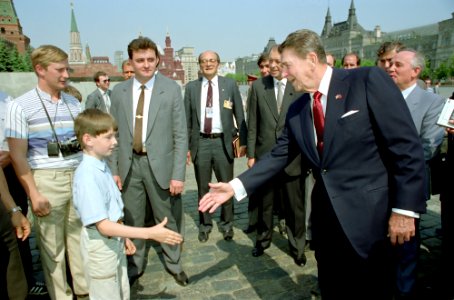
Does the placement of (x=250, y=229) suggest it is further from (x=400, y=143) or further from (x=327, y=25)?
(x=327, y=25)

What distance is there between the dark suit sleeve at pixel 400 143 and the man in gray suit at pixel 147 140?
2.15 m

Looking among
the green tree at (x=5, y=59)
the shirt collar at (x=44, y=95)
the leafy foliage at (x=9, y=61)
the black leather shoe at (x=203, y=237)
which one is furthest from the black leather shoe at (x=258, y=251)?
the green tree at (x=5, y=59)

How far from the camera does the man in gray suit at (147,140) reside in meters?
3.52

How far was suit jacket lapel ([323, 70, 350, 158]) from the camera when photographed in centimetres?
221

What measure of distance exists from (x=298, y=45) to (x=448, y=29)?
9662cm

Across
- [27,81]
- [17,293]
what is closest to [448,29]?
[27,81]

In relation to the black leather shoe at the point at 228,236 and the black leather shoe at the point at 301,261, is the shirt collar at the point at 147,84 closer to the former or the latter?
the black leather shoe at the point at 228,236

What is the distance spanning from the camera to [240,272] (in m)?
3.90

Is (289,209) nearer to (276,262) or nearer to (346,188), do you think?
(276,262)

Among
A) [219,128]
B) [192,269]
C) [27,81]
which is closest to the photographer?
[192,269]

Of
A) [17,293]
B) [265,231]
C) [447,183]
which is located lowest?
[265,231]

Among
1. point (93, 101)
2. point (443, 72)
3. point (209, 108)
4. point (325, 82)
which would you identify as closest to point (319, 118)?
point (325, 82)

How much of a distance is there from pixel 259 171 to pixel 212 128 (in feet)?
7.60

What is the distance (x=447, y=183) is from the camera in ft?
10.9
